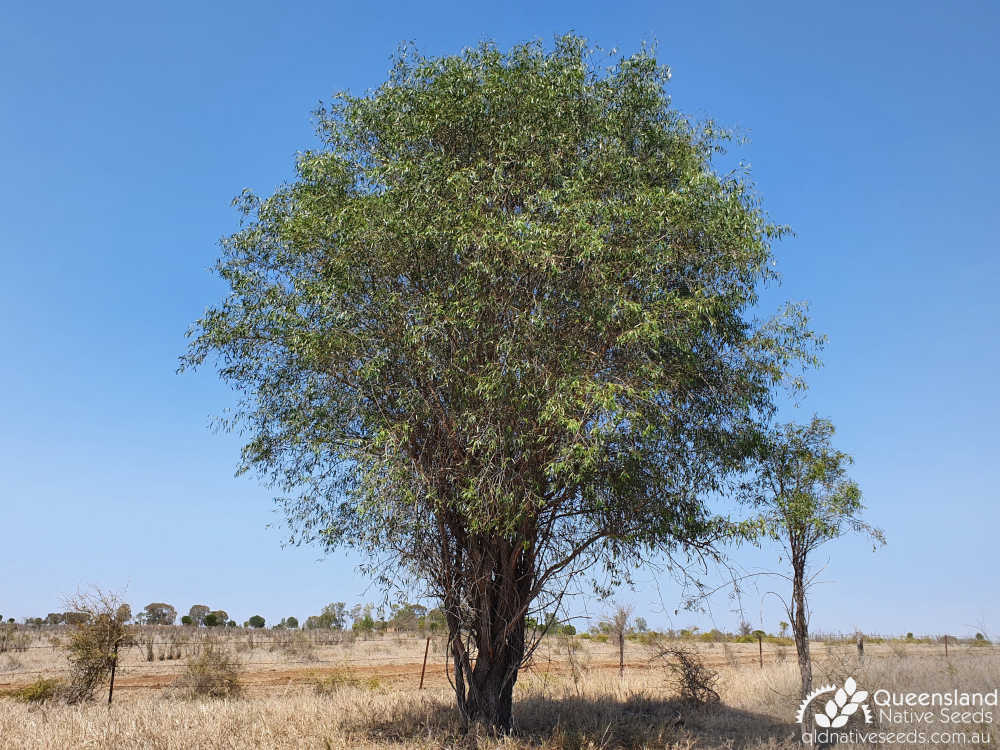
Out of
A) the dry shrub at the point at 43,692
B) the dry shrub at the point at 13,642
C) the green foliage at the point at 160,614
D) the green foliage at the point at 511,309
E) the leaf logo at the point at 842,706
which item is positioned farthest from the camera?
the green foliage at the point at 160,614

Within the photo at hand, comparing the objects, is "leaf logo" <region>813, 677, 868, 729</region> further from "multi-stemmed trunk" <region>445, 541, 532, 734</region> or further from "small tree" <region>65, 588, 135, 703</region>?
"small tree" <region>65, 588, 135, 703</region>

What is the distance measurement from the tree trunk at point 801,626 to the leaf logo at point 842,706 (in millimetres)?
1218

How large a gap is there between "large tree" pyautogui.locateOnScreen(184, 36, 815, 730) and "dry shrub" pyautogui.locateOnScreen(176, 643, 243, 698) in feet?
36.0

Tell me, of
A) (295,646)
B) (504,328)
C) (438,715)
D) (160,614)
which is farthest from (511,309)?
(160,614)

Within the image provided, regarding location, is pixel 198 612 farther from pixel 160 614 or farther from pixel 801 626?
pixel 801 626

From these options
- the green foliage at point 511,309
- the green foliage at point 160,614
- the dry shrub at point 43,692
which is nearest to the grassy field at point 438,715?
the dry shrub at point 43,692

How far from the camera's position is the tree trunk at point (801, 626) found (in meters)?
16.8

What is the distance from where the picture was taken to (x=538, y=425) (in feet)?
36.0

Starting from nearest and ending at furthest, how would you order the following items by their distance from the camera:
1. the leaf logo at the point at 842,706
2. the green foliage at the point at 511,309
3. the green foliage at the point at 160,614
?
the green foliage at the point at 511,309 < the leaf logo at the point at 842,706 < the green foliage at the point at 160,614

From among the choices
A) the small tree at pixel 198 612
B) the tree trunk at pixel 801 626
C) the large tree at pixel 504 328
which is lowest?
the small tree at pixel 198 612

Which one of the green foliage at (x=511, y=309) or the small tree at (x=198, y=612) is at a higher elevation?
the green foliage at (x=511, y=309)

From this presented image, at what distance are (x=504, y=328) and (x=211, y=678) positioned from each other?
1700 centimetres

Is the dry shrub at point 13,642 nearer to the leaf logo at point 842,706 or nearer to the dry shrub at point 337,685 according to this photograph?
the dry shrub at point 337,685

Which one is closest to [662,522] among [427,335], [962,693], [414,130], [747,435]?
[747,435]
